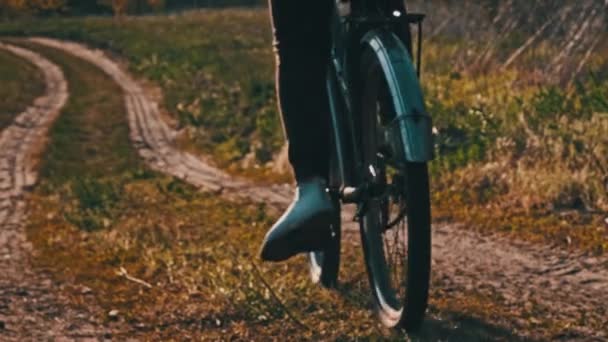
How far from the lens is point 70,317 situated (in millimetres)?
3537

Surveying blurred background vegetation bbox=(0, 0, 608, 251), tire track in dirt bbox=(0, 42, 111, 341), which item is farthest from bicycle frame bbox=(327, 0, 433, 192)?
blurred background vegetation bbox=(0, 0, 608, 251)

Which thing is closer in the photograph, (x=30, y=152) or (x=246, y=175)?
(x=246, y=175)

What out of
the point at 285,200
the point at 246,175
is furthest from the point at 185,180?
the point at 285,200

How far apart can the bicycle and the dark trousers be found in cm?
9

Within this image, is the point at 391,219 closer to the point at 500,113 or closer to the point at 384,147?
the point at 384,147

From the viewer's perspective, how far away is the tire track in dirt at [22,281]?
3.39 meters

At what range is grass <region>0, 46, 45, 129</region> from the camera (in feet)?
41.8

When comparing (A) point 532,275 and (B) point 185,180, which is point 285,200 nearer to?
(B) point 185,180

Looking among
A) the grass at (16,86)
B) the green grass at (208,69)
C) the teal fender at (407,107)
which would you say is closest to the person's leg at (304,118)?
the teal fender at (407,107)

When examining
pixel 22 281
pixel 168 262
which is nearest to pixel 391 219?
pixel 168 262

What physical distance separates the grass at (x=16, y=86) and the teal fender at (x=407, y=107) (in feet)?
28.8

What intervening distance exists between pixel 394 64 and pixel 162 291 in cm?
145

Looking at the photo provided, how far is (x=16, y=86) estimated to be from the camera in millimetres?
15961

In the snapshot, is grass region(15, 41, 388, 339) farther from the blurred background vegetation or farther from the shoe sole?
the blurred background vegetation
